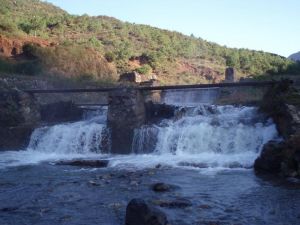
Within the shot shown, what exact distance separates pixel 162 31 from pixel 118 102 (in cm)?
6891

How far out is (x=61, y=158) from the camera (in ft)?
65.6

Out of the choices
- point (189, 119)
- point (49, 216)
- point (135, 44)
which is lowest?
point (49, 216)

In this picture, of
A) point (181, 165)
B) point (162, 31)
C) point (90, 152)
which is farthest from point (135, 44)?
point (181, 165)

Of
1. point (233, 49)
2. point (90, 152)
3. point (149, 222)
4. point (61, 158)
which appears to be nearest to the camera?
point (149, 222)

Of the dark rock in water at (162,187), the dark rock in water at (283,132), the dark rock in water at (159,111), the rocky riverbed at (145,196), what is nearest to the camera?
the rocky riverbed at (145,196)

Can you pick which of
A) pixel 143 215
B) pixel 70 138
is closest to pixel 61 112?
pixel 70 138

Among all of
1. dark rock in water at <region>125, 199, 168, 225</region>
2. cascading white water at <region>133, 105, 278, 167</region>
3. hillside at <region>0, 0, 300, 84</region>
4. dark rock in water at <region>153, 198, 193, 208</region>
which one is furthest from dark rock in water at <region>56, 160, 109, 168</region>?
hillside at <region>0, 0, 300, 84</region>

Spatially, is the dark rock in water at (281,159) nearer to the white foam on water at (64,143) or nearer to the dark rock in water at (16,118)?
the white foam on water at (64,143)

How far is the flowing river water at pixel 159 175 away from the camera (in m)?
10.1

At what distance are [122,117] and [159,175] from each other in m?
6.98

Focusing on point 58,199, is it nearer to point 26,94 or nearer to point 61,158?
point 61,158

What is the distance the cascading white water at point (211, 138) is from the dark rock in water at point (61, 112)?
690 centimetres

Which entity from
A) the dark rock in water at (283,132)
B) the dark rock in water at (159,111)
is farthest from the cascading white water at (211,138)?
the dark rock in water at (159,111)

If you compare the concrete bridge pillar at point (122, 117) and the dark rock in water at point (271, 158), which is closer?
the dark rock in water at point (271, 158)
